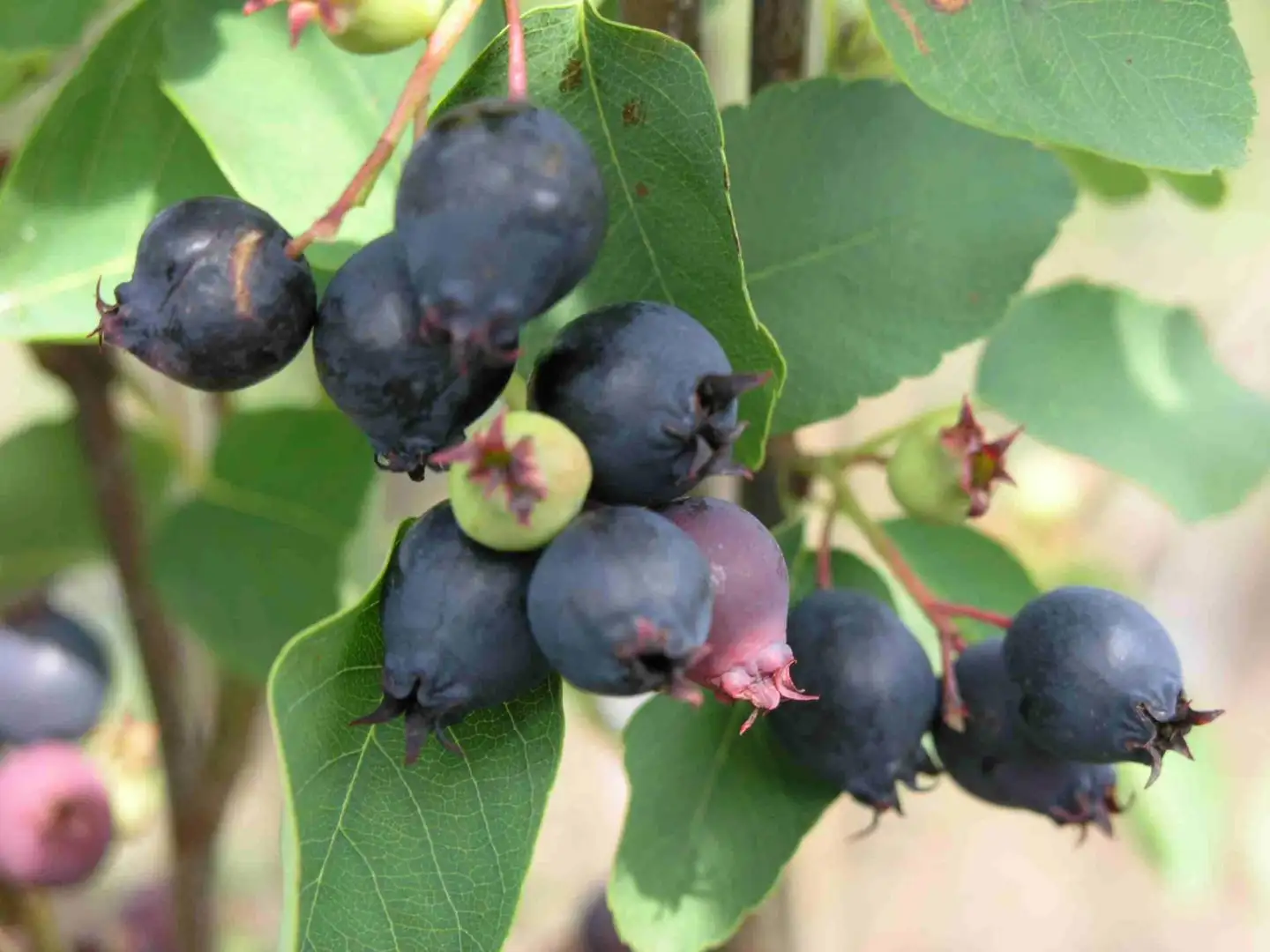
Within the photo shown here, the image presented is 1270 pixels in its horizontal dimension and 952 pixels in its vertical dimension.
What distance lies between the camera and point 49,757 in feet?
4.23

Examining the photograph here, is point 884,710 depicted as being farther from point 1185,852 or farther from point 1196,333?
point 1185,852

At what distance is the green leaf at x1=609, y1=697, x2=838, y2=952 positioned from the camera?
80cm

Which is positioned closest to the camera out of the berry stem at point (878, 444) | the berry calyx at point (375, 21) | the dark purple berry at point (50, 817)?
the berry calyx at point (375, 21)

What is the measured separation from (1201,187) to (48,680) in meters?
1.25

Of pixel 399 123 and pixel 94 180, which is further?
pixel 94 180

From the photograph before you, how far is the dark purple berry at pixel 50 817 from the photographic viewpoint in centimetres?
121

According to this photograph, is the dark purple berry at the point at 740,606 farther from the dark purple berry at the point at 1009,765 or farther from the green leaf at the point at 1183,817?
Result: the green leaf at the point at 1183,817

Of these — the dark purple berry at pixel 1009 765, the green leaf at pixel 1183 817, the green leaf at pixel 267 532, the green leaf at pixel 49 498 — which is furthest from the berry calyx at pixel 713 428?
the green leaf at pixel 1183 817

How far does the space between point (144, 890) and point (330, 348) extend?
2069mm

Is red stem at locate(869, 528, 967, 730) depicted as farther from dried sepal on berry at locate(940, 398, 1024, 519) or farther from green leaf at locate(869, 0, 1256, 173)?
green leaf at locate(869, 0, 1256, 173)

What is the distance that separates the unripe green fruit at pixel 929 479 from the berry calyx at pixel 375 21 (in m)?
0.46

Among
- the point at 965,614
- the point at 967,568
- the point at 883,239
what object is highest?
the point at 883,239

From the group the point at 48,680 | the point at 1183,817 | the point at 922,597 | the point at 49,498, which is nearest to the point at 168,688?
the point at 48,680

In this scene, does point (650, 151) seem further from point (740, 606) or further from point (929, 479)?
point (929, 479)
